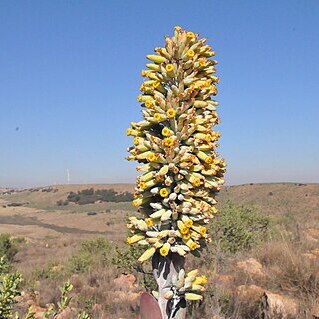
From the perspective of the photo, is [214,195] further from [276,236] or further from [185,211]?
[276,236]

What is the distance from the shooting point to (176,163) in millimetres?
2711

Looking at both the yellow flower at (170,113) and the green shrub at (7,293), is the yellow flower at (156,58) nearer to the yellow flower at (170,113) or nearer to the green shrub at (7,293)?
the yellow flower at (170,113)

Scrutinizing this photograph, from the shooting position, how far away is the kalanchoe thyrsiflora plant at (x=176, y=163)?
2.59 metres

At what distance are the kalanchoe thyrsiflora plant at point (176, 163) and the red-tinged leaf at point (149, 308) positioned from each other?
0.55ft

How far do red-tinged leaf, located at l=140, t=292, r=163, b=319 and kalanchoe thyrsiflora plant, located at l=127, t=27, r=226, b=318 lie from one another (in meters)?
0.17

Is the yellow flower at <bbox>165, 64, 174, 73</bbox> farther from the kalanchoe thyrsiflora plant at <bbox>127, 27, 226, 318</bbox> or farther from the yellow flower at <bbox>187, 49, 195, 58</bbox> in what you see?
the yellow flower at <bbox>187, 49, 195, 58</bbox>

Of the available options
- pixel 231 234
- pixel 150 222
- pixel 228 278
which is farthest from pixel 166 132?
pixel 231 234

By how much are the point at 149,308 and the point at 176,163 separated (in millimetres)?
1000

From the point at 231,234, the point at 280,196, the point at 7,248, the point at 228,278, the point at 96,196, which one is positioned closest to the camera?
the point at 228,278

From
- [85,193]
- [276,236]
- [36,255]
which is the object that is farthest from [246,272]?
Answer: [85,193]

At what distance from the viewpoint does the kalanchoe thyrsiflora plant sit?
2.59 meters

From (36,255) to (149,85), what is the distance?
30.6 m

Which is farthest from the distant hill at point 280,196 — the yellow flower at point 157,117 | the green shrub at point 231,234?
the yellow flower at point 157,117

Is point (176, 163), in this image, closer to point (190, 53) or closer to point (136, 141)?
point (136, 141)
